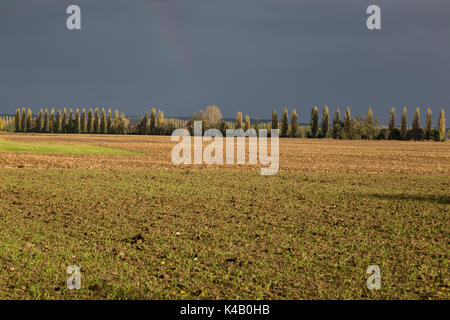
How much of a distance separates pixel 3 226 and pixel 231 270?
20.8 ft

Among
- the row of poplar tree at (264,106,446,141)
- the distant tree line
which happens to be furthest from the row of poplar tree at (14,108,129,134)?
the row of poplar tree at (264,106,446,141)

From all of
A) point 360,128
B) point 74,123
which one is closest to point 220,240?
point 360,128

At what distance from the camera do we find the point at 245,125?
139 meters

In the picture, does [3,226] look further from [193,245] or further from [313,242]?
[313,242]

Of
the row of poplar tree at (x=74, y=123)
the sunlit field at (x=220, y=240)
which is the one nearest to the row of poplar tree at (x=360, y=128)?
the row of poplar tree at (x=74, y=123)

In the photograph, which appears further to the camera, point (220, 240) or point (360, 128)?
point (360, 128)

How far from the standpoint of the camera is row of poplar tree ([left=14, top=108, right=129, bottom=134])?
154 m

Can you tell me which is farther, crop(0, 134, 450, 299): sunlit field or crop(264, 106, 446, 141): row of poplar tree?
crop(264, 106, 446, 141): row of poplar tree

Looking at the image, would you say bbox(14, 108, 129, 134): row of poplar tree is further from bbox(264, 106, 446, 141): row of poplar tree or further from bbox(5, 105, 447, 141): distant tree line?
bbox(264, 106, 446, 141): row of poplar tree

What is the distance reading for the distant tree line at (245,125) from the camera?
388 feet

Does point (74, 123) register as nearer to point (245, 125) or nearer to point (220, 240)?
point (245, 125)

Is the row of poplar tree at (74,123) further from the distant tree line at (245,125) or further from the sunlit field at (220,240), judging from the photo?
the sunlit field at (220,240)

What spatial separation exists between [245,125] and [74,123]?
62.6 metres
